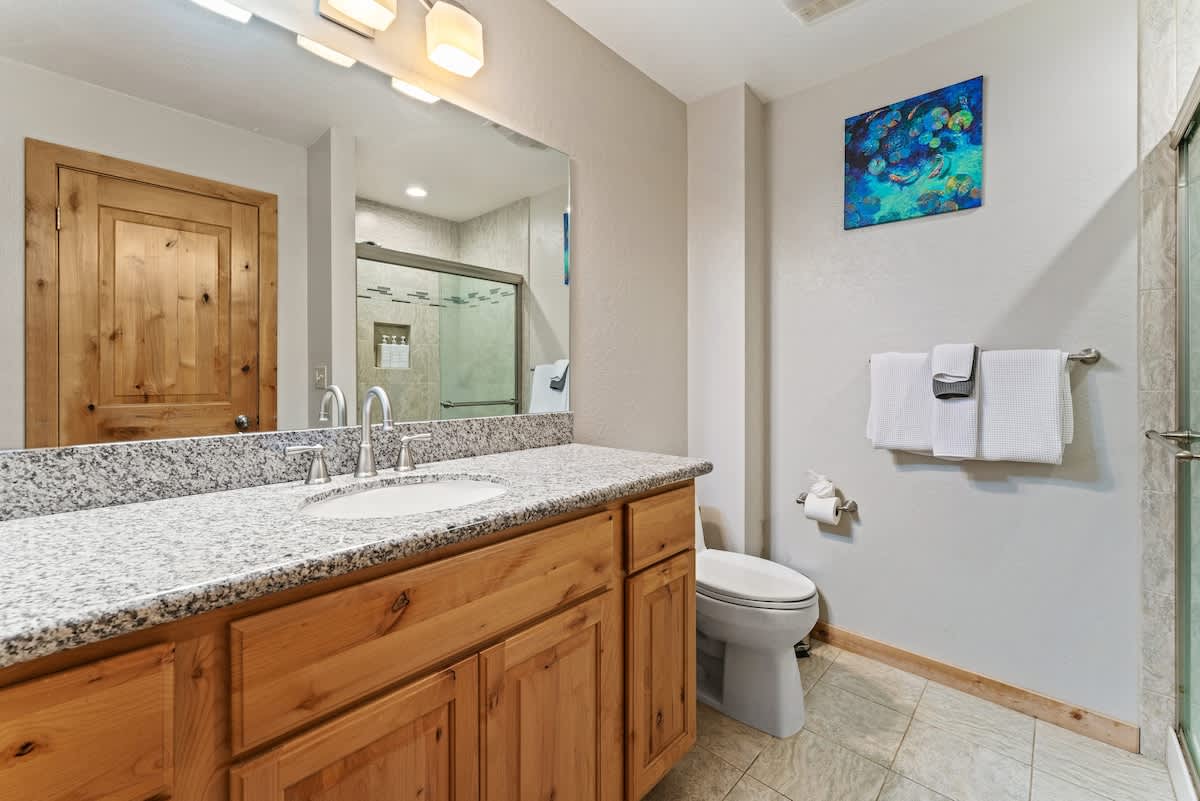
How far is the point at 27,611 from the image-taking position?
524 millimetres

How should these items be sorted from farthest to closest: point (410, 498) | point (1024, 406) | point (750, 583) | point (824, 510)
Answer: point (824, 510) < point (750, 583) < point (1024, 406) < point (410, 498)

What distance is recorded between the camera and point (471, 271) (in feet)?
5.19

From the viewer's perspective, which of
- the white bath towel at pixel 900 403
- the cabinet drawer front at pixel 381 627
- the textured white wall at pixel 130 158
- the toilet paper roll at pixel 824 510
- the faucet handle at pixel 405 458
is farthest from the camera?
the toilet paper roll at pixel 824 510

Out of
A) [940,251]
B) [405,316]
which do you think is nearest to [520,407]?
[405,316]

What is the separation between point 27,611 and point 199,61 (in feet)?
3.63

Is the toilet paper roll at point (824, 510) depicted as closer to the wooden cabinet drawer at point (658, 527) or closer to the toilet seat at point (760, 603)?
the toilet seat at point (760, 603)

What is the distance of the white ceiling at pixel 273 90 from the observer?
3.19 ft

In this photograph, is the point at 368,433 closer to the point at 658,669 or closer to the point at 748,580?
the point at 658,669

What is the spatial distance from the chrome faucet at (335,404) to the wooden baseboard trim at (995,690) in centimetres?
202

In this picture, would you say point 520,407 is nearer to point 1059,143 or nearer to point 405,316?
Answer: point 405,316

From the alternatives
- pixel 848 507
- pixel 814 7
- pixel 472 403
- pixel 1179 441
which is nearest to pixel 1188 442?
pixel 1179 441

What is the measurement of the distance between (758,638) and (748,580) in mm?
222

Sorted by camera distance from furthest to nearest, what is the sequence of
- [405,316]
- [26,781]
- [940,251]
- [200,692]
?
[940,251] < [405,316] < [200,692] < [26,781]

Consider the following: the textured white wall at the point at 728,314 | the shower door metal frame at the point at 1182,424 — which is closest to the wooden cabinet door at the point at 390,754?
the textured white wall at the point at 728,314
